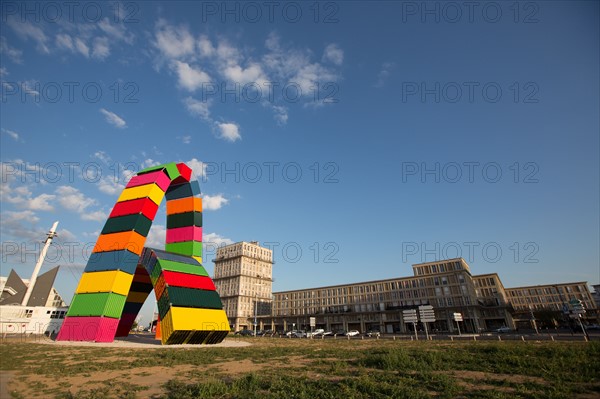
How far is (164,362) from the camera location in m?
19.2

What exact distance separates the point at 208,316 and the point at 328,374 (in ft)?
77.1

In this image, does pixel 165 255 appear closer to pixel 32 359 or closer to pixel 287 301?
→ pixel 32 359

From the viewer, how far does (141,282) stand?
42469 millimetres

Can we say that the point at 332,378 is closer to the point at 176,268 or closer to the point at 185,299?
the point at 185,299

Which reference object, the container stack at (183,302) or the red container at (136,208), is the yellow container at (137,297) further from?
the red container at (136,208)

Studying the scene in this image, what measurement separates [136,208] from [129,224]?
2.33 m

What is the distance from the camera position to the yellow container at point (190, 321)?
3049 cm

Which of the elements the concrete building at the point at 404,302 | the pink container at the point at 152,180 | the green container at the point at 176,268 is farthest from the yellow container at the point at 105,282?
the concrete building at the point at 404,302

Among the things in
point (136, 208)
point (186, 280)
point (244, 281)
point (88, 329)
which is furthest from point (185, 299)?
point (244, 281)

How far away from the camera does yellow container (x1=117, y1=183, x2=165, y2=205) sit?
128ft

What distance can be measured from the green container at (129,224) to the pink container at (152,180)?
5500 mm

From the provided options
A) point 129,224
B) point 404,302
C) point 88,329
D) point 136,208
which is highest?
point 136,208

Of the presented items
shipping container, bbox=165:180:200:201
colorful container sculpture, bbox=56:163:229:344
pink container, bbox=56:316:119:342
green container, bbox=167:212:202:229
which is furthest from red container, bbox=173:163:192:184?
pink container, bbox=56:316:119:342

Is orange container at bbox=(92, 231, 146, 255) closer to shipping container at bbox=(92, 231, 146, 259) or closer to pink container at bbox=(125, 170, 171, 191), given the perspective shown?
shipping container at bbox=(92, 231, 146, 259)
